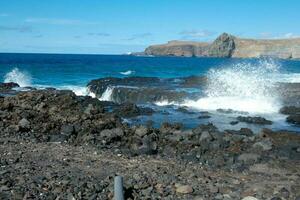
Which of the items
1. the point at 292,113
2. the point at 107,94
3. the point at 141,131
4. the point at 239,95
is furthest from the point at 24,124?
the point at 107,94

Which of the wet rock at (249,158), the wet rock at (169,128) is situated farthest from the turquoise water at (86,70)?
the wet rock at (249,158)

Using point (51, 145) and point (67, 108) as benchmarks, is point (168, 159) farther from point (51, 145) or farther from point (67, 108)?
point (67, 108)

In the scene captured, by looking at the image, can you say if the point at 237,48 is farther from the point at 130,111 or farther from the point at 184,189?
the point at 184,189

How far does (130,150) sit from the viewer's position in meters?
12.9

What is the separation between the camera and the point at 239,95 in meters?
27.8

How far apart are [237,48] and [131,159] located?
13603 centimetres

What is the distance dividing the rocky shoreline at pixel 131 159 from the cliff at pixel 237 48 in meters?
121

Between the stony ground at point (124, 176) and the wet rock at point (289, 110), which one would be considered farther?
the wet rock at point (289, 110)

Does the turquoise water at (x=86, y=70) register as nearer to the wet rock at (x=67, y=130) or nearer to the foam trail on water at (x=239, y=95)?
the foam trail on water at (x=239, y=95)

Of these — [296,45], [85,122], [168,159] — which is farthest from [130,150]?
[296,45]

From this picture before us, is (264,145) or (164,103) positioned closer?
(264,145)

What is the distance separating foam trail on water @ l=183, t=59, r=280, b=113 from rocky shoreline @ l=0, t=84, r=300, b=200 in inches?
327

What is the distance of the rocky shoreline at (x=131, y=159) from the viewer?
28.5 ft

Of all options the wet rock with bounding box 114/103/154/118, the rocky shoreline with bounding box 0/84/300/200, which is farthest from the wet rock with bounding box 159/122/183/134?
the wet rock with bounding box 114/103/154/118
